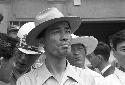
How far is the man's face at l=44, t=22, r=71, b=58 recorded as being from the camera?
136 inches

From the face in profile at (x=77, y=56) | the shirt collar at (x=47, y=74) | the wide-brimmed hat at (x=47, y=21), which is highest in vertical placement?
the wide-brimmed hat at (x=47, y=21)

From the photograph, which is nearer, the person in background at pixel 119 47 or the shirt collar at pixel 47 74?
the shirt collar at pixel 47 74

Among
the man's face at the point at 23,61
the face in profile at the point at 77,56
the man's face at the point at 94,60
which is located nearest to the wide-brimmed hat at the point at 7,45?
the man's face at the point at 23,61

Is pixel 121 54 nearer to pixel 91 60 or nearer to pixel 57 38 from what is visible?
pixel 57 38

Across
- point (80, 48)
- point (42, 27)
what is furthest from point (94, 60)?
point (42, 27)

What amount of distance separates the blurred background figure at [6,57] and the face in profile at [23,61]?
42 cm

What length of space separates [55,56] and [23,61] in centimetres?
112

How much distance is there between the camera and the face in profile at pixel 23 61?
4.55m

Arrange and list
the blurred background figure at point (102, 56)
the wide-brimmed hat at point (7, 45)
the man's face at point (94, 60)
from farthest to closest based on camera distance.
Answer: the man's face at point (94, 60), the blurred background figure at point (102, 56), the wide-brimmed hat at point (7, 45)

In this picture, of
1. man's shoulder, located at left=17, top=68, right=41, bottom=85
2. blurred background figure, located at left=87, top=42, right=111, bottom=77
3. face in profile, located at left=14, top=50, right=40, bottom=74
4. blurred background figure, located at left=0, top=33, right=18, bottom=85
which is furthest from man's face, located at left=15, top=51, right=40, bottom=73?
blurred background figure, located at left=87, top=42, right=111, bottom=77

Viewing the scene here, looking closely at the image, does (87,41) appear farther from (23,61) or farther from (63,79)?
(63,79)

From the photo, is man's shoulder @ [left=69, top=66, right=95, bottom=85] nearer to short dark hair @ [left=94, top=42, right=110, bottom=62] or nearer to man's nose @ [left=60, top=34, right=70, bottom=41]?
man's nose @ [left=60, top=34, right=70, bottom=41]

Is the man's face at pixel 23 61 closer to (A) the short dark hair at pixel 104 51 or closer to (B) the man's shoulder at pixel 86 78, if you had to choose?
(B) the man's shoulder at pixel 86 78

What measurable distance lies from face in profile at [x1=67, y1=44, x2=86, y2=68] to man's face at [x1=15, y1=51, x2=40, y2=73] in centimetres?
74
